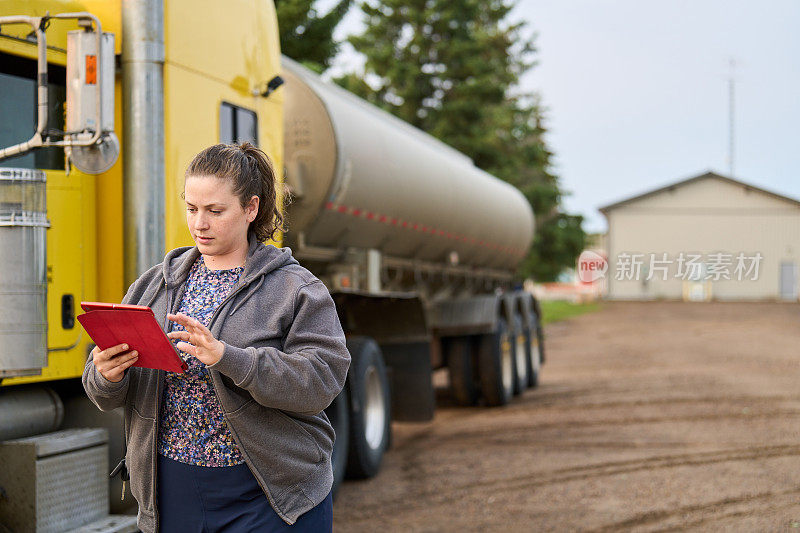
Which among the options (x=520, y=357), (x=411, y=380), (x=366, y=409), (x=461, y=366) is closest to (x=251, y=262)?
(x=366, y=409)

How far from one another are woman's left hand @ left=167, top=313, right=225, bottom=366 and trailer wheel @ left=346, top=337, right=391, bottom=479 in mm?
5159

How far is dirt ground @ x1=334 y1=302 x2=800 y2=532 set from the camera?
6484 millimetres

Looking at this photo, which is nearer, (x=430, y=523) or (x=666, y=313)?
(x=430, y=523)

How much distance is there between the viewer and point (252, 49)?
576 centimetres

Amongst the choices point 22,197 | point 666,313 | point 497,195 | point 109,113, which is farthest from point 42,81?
point 666,313

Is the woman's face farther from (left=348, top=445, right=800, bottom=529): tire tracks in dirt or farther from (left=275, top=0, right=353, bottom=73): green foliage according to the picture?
(left=275, top=0, right=353, bottom=73): green foliage

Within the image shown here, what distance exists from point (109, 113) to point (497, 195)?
10285 millimetres

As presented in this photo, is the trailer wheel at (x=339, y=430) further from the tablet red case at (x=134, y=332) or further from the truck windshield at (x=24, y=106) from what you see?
the tablet red case at (x=134, y=332)

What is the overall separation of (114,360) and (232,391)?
1.00 ft

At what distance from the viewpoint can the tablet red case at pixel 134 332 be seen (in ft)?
7.48

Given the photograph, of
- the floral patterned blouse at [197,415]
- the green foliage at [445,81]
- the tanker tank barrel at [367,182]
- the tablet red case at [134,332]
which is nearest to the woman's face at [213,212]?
the floral patterned blouse at [197,415]

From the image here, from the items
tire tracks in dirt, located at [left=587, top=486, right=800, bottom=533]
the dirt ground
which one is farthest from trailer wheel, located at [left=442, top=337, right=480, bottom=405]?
tire tracks in dirt, located at [left=587, top=486, right=800, bottom=533]

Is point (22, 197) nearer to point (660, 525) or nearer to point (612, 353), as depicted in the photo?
point (660, 525)

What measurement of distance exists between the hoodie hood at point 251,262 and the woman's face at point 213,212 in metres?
0.08
